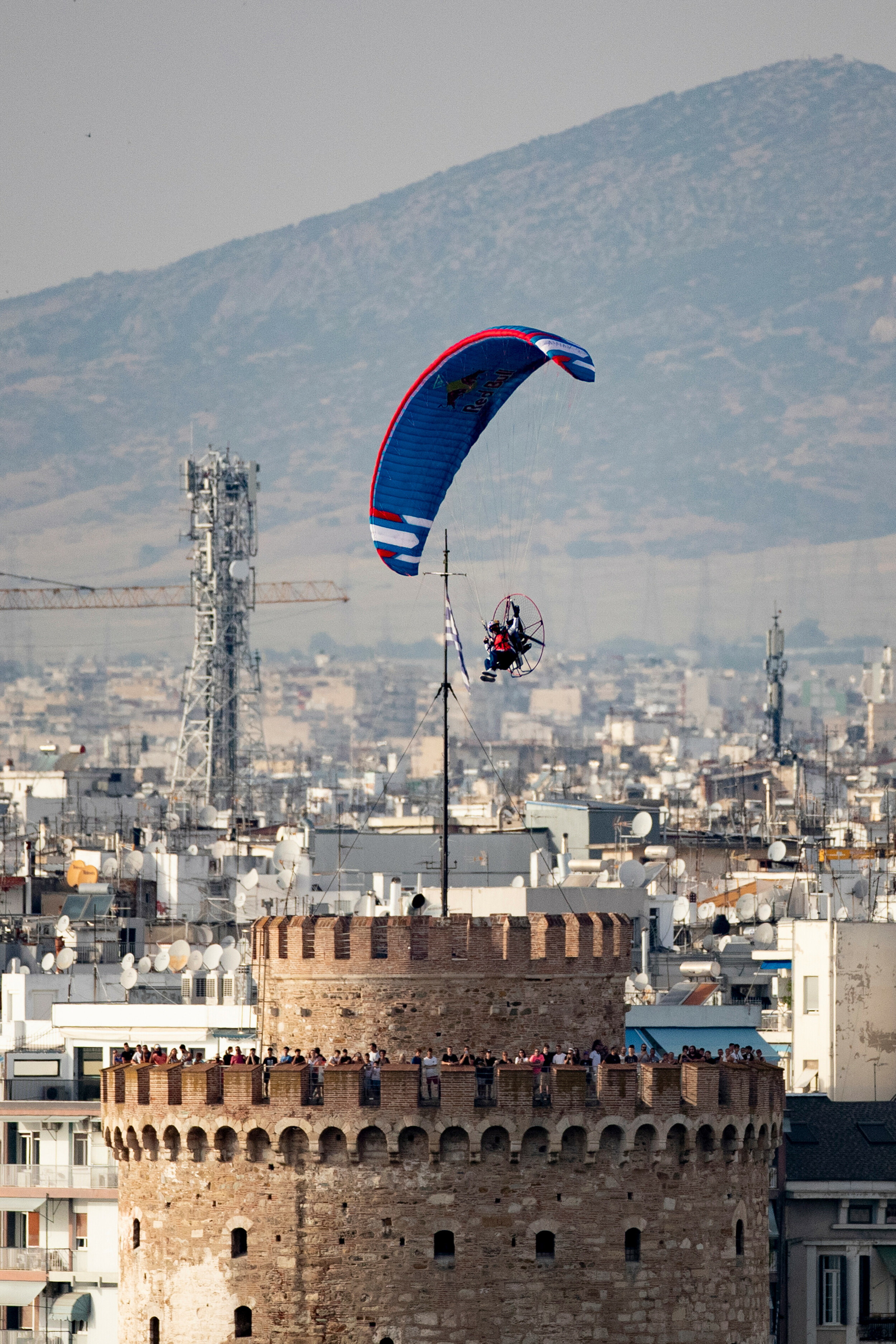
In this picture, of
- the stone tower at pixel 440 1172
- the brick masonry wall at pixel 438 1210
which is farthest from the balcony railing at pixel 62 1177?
the brick masonry wall at pixel 438 1210

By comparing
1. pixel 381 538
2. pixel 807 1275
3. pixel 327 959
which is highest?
pixel 381 538

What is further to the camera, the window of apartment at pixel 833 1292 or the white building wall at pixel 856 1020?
the white building wall at pixel 856 1020

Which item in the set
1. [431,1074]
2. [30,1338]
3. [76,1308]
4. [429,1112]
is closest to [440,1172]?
[429,1112]

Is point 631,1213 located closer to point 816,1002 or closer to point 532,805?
point 816,1002

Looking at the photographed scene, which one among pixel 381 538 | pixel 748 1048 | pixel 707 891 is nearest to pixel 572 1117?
pixel 748 1048

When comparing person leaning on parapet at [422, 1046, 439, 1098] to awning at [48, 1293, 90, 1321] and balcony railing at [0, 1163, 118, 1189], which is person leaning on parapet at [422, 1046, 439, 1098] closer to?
balcony railing at [0, 1163, 118, 1189]

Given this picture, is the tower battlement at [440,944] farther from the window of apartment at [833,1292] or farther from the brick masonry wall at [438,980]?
the window of apartment at [833,1292]

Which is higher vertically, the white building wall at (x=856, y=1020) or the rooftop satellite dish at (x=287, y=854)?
the rooftop satellite dish at (x=287, y=854)
